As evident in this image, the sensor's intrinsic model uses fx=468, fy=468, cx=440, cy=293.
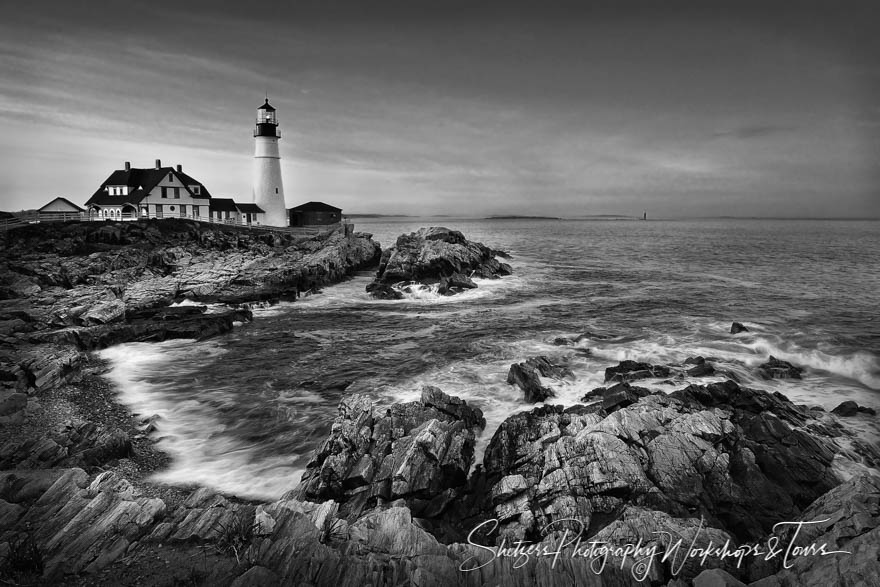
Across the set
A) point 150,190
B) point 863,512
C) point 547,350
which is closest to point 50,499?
point 863,512

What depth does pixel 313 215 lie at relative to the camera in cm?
7325

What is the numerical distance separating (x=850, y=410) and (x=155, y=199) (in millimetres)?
68056

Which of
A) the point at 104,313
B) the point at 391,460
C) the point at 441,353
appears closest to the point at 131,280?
the point at 104,313

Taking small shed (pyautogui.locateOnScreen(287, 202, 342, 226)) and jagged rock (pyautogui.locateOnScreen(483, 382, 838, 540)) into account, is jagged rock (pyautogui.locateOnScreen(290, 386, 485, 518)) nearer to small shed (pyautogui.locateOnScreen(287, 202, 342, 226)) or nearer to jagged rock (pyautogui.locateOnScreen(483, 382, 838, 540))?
jagged rock (pyautogui.locateOnScreen(483, 382, 838, 540))

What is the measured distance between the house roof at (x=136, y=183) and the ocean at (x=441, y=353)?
35.6 metres

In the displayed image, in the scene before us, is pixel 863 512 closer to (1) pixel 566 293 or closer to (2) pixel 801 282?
(1) pixel 566 293

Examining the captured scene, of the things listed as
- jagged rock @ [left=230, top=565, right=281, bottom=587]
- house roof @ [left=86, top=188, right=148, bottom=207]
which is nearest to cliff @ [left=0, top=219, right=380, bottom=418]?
house roof @ [left=86, top=188, right=148, bottom=207]

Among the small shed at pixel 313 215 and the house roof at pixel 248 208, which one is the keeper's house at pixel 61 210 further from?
the small shed at pixel 313 215

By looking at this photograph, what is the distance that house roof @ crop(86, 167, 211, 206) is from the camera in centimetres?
5969

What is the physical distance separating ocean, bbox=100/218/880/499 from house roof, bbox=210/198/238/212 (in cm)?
3306

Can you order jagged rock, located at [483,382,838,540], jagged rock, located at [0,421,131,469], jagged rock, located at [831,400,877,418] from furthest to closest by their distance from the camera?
jagged rock, located at [831,400,877,418]
jagged rock, located at [0,421,131,469]
jagged rock, located at [483,382,838,540]

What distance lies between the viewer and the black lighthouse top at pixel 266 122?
6456cm

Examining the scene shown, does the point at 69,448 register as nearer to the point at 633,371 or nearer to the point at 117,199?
the point at 633,371

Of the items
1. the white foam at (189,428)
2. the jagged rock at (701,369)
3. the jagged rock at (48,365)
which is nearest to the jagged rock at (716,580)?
the white foam at (189,428)
